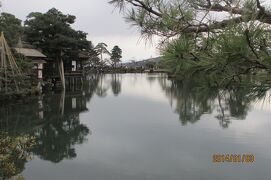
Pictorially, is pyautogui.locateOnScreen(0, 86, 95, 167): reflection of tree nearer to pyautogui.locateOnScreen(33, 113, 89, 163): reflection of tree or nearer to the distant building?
pyautogui.locateOnScreen(33, 113, 89, 163): reflection of tree

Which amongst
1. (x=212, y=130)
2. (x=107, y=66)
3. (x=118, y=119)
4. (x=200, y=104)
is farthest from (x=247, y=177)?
(x=107, y=66)

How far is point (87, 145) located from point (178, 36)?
21.7 feet

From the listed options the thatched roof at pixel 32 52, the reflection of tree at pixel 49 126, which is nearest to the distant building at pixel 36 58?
the thatched roof at pixel 32 52

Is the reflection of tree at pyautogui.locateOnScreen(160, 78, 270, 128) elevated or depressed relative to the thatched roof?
depressed

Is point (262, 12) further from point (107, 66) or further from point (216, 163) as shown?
point (107, 66)

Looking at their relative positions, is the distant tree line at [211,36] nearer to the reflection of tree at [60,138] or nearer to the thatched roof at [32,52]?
the reflection of tree at [60,138]

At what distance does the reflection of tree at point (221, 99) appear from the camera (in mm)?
1238

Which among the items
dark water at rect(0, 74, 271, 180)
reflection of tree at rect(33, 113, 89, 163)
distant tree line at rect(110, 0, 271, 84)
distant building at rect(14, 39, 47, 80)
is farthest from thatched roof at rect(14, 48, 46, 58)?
distant tree line at rect(110, 0, 271, 84)

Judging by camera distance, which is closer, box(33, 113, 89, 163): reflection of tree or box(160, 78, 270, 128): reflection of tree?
box(160, 78, 270, 128): reflection of tree
